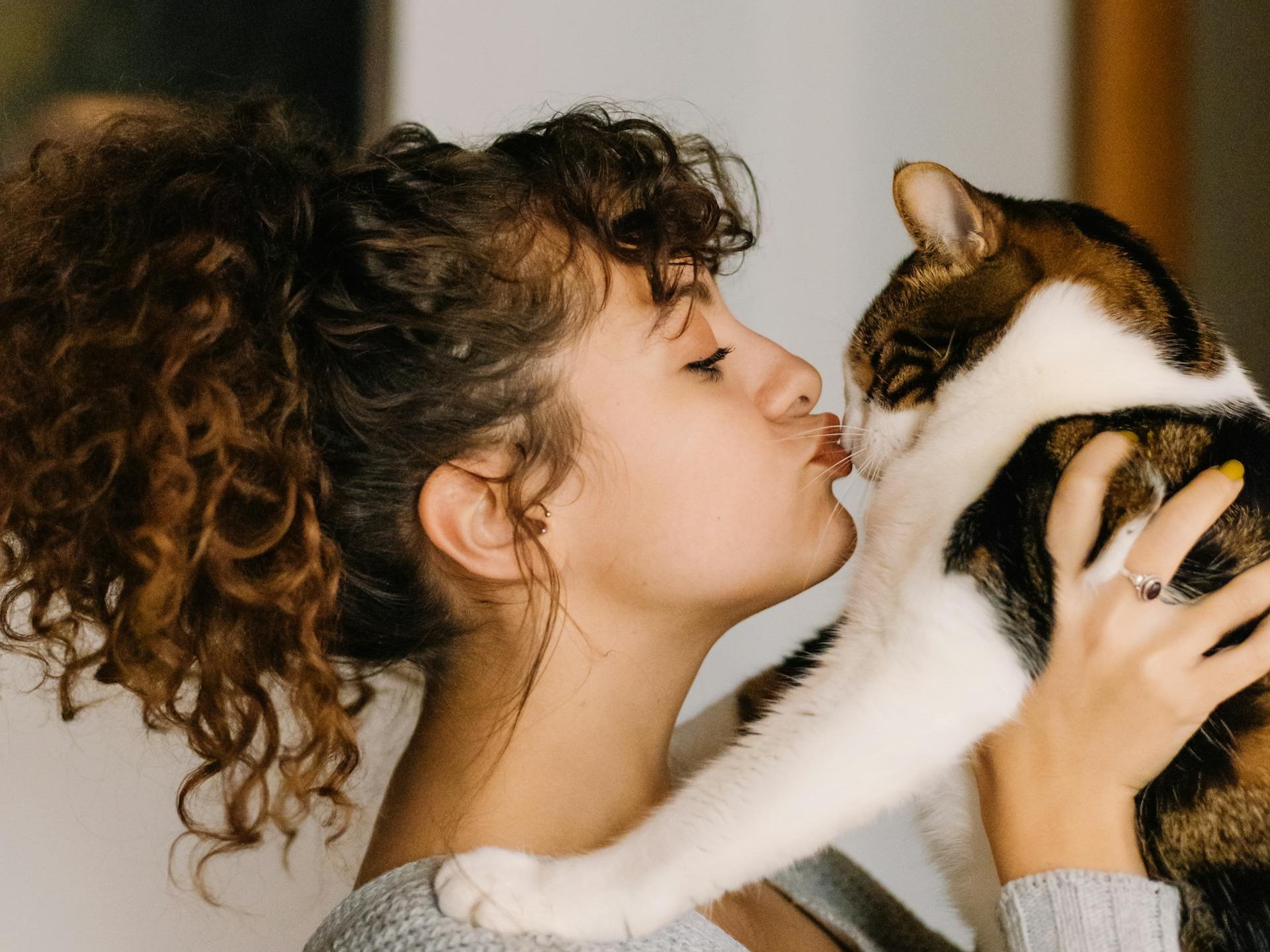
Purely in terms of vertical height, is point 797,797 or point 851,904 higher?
point 797,797

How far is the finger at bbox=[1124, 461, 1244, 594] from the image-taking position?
0.87 m

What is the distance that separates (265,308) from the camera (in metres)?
0.92

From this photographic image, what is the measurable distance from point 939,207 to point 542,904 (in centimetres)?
77

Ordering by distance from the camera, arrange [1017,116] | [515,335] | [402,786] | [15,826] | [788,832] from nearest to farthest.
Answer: [788,832] → [515,335] → [402,786] → [15,826] → [1017,116]

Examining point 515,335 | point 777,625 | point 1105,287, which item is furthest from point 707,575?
point 777,625

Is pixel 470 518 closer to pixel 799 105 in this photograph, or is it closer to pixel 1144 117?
pixel 799 105

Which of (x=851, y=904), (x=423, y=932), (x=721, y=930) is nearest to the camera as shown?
(x=423, y=932)

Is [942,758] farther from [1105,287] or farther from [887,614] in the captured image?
[1105,287]

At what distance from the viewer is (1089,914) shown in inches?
33.5

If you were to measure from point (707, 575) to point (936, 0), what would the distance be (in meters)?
1.35

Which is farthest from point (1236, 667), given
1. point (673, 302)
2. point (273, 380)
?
point (273, 380)

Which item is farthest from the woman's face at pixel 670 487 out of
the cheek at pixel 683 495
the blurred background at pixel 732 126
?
the blurred background at pixel 732 126

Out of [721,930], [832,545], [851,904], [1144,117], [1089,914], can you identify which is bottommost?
[851,904]

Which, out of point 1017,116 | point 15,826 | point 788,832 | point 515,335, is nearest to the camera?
point 788,832
